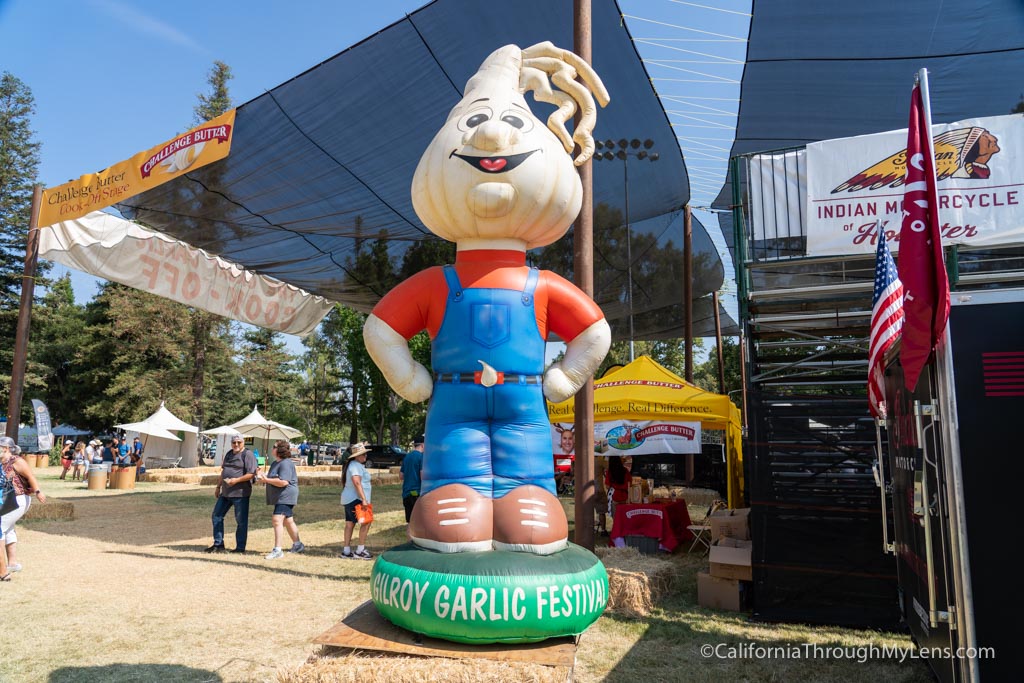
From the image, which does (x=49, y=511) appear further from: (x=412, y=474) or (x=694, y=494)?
(x=694, y=494)

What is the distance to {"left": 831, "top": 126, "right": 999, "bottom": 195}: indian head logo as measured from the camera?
6.39 metres

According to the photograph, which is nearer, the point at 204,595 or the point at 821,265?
the point at 204,595

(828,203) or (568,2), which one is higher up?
(568,2)

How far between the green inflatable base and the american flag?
98.7 inches

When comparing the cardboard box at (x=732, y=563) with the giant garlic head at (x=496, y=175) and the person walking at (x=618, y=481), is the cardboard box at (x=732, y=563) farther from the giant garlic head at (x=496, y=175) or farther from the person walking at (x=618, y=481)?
the person walking at (x=618, y=481)

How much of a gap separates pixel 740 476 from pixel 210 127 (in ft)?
30.3

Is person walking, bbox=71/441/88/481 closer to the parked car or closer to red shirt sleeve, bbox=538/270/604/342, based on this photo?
the parked car

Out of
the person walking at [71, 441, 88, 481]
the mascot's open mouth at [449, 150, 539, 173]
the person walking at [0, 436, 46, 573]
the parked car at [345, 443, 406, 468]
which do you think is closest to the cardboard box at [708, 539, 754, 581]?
the mascot's open mouth at [449, 150, 539, 173]

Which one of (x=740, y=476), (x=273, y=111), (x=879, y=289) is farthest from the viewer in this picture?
(x=740, y=476)

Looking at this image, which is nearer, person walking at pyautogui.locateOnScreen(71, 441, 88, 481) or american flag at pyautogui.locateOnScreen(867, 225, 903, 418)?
american flag at pyautogui.locateOnScreen(867, 225, 903, 418)

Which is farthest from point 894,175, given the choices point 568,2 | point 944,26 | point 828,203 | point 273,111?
point 273,111

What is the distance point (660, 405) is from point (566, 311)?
5.30 m

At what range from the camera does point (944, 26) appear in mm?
8578

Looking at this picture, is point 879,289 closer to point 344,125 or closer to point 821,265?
point 821,265
